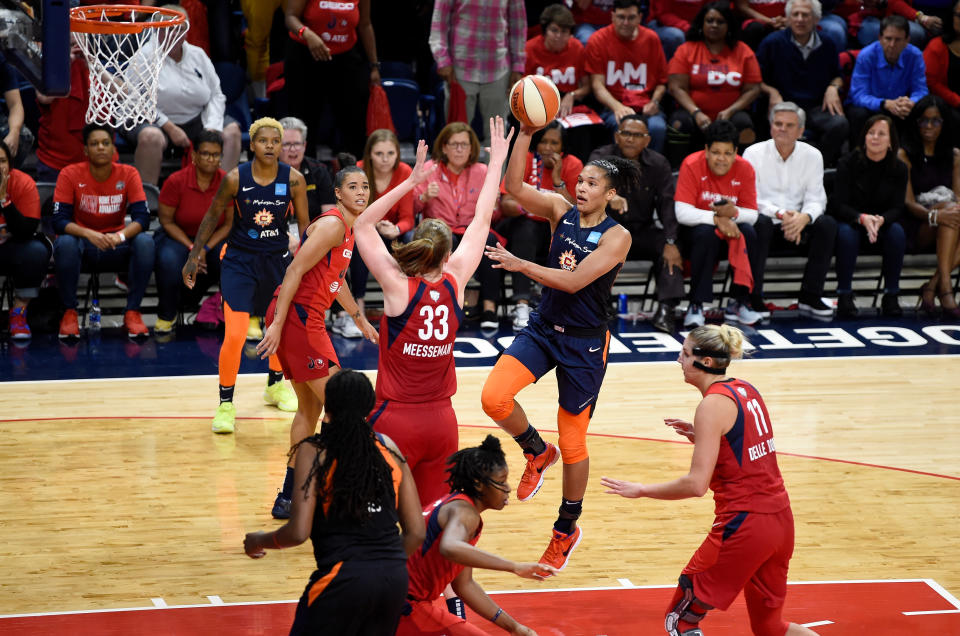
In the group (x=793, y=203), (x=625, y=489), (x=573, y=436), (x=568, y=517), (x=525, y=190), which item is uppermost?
(x=525, y=190)

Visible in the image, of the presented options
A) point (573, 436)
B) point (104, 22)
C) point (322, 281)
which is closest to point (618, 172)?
point (573, 436)

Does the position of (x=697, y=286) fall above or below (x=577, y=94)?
below

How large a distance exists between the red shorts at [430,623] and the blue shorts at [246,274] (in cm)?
351

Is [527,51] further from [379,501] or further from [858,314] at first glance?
[379,501]

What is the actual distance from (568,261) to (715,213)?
15.9 feet

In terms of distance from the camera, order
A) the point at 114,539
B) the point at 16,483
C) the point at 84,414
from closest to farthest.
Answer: the point at 114,539, the point at 16,483, the point at 84,414

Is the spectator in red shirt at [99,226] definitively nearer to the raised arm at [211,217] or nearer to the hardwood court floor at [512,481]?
the hardwood court floor at [512,481]

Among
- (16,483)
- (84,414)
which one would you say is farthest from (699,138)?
(16,483)

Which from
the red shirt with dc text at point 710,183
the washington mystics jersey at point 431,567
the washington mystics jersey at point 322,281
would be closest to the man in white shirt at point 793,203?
the red shirt with dc text at point 710,183

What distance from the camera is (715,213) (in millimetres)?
10508

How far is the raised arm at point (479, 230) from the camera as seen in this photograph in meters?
5.41

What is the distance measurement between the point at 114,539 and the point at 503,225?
5.26m

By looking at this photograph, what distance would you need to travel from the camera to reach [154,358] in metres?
9.45

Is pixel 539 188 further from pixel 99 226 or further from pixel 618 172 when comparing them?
pixel 618 172
